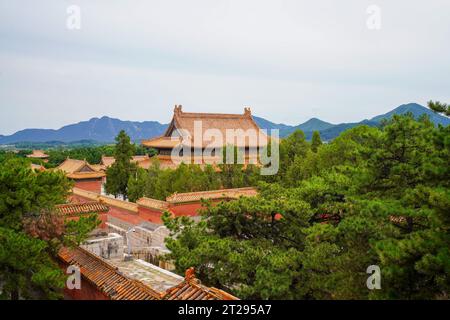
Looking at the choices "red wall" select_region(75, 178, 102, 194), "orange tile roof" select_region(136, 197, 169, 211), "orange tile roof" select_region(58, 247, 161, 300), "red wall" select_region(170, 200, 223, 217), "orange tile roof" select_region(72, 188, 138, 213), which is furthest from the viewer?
"red wall" select_region(75, 178, 102, 194)

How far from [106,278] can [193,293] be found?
2.50 m

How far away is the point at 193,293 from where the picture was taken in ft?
16.2

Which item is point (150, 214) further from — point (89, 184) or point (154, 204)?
point (89, 184)

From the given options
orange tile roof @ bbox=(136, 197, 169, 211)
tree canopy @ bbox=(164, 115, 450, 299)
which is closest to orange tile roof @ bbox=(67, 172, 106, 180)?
orange tile roof @ bbox=(136, 197, 169, 211)

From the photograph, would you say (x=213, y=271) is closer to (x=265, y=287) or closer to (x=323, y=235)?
(x=265, y=287)

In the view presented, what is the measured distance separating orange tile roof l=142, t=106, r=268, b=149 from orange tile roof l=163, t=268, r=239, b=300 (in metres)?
21.9

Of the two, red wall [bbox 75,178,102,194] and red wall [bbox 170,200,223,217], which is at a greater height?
red wall [bbox 170,200,223,217]

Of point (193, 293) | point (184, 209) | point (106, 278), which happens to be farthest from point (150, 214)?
point (193, 293)

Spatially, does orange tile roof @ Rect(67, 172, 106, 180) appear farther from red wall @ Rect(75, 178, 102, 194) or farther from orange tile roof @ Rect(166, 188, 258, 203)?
orange tile roof @ Rect(166, 188, 258, 203)

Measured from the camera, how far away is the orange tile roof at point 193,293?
4.73 metres

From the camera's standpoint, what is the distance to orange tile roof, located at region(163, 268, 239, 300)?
473cm

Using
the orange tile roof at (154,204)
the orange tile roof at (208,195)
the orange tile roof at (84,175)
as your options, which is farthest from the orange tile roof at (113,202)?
the orange tile roof at (84,175)
